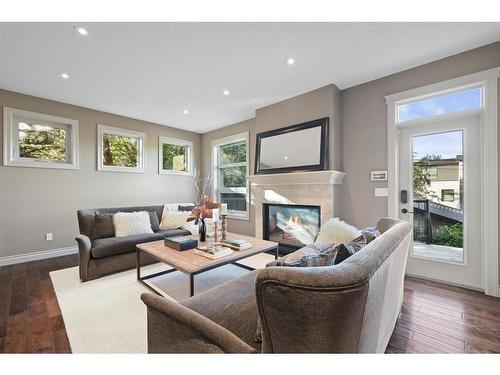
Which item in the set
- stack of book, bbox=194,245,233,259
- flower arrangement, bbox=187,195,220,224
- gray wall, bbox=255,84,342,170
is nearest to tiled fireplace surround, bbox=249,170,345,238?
gray wall, bbox=255,84,342,170

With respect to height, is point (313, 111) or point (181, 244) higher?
point (313, 111)

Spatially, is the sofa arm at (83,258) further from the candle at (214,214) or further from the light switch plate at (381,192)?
the light switch plate at (381,192)

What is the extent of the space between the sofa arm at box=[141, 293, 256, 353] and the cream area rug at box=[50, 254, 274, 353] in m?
0.72

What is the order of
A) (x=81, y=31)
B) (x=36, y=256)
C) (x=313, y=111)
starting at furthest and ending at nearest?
1. (x=36, y=256)
2. (x=313, y=111)
3. (x=81, y=31)

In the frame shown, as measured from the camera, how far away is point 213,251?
2170 mm

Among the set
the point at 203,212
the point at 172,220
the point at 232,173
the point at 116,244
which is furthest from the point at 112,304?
the point at 232,173

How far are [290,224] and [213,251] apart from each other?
72.1 inches

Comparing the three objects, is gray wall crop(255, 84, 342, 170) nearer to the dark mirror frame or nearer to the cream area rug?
the dark mirror frame

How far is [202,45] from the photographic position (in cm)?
223

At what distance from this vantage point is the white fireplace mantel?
3.07 meters

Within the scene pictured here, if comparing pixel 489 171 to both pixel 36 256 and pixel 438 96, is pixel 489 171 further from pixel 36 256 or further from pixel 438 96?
pixel 36 256
